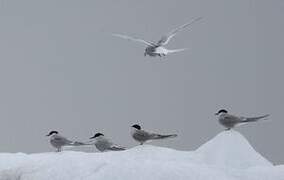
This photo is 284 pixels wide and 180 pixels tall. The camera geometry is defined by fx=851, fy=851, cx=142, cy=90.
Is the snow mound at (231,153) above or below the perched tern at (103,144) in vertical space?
below

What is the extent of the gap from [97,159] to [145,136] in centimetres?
312

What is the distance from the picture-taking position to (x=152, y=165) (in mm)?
12094

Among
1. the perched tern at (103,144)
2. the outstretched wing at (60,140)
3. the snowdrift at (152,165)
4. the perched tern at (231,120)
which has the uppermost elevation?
the perched tern at (231,120)

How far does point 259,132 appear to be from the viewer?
10975cm

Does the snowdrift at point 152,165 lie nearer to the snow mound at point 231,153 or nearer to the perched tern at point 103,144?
the snow mound at point 231,153

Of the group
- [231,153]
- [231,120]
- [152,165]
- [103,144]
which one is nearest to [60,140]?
[103,144]

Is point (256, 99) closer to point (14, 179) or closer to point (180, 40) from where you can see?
point (180, 40)

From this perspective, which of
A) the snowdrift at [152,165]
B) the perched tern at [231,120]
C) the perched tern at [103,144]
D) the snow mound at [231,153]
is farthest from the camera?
the perched tern at [231,120]

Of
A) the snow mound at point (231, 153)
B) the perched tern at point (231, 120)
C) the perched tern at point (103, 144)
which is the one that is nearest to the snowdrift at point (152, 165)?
the snow mound at point (231, 153)

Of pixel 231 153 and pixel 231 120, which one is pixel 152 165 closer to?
pixel 231 153

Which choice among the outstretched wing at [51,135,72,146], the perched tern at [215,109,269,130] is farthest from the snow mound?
the outstretched wing at [51,135,72,146]

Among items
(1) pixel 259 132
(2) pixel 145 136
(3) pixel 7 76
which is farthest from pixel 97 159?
(3) pixel 7 76

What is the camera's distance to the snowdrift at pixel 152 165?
12.0 metres

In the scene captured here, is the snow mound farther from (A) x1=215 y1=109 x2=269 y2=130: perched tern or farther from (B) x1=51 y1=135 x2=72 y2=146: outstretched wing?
(B) x1=51 y1=135 x2=72 y2=146: outstretched wing
